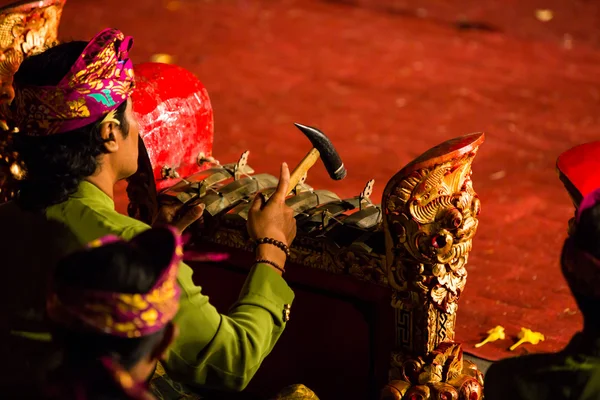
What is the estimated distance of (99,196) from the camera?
2441 mm

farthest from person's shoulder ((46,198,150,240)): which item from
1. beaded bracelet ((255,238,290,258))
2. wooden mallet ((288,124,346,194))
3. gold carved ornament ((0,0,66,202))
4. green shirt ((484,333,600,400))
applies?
gold carved ornament ((0,0,66,202))

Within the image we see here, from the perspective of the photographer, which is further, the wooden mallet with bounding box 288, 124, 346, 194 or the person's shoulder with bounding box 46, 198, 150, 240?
the wooden mallet with bounding box 288, 124, 346, 194

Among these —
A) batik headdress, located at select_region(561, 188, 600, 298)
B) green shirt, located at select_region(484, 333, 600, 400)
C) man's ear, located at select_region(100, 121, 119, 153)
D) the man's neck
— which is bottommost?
green shirt, located at select_region(484, 333, 600, 400)

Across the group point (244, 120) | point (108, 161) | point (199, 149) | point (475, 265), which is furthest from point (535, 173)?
point (108, 161)

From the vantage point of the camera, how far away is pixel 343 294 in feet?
9.96

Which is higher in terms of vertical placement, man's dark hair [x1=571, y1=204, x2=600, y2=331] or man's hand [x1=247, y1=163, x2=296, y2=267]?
man's dark hair [x1=571, y1=204, x2=600, y2=331]

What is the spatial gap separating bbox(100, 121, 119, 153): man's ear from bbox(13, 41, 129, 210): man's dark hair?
0.01 metres

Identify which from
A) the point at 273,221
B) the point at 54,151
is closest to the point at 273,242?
the point at 273,221

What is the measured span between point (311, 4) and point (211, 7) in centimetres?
121

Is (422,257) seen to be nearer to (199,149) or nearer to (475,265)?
(199,149)

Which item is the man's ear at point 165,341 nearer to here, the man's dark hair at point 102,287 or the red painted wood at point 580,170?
the man's dark hair at point 102,287

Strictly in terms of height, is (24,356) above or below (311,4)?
above

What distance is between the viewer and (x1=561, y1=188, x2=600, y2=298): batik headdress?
6.53 feet

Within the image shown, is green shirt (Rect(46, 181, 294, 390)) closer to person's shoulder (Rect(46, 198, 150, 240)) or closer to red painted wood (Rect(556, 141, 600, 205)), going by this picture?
person's shoulder (Rect(46, 198, 150, 240))
